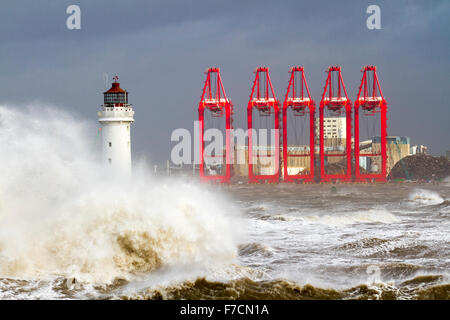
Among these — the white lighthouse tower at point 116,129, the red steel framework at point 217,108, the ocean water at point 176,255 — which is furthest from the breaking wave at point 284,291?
the red steel framework at point 217,108

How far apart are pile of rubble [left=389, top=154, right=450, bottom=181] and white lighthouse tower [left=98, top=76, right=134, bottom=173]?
78853 mm

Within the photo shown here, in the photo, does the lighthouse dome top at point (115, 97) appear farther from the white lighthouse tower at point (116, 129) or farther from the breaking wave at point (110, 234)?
the breaking wave at point (110, 234)

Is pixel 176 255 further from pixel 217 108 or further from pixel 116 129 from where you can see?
pixel 217 108

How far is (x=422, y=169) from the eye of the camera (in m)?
99.9

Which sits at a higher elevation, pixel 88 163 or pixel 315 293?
pixel 88 163

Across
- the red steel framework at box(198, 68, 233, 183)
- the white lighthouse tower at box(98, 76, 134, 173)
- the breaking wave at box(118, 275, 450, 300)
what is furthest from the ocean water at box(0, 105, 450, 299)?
the red steel framework at box(198, 68, 233, 183)

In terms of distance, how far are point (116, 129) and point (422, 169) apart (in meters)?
82.8

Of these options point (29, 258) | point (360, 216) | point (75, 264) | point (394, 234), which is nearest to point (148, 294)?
point (75, 264)

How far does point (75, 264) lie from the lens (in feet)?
37.3

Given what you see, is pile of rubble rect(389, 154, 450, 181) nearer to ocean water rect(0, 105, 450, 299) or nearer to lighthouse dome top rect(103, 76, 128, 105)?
lighthouse dome top rect(103, 76, 128, 105)

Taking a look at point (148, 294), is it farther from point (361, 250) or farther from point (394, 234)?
point (394, 234)

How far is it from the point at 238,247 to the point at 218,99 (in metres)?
59.2

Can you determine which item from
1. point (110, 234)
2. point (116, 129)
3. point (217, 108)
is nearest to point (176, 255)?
point (110, 234)

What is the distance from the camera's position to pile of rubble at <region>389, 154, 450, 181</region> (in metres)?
98.6
